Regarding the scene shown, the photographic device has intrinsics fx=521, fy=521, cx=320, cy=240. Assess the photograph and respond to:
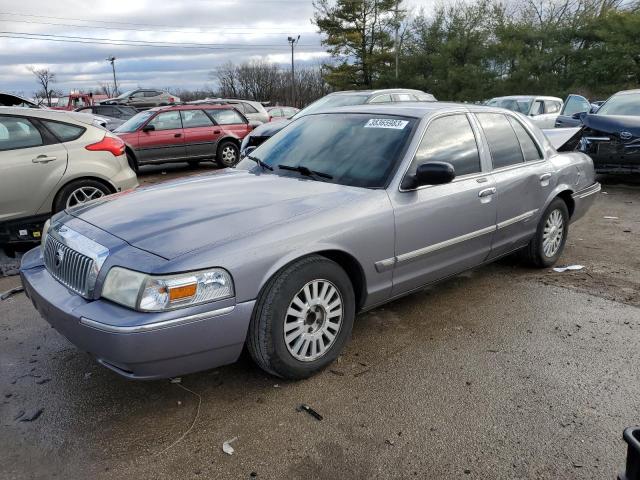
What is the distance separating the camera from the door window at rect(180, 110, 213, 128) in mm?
12450

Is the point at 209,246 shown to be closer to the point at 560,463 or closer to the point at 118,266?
the point at 118,266

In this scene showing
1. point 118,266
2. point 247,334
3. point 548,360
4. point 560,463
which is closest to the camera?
point 560,463

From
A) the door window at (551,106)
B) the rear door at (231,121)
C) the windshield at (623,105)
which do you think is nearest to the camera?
the windshield at (623,105)

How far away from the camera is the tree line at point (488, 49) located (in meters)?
28.9

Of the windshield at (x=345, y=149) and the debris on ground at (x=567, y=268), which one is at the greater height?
the windshield at (x=345, y=149)

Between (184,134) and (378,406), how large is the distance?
10.6 meters

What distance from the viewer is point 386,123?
150 inches

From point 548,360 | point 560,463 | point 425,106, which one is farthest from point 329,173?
point 560,463

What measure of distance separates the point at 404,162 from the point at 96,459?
2.48 metres

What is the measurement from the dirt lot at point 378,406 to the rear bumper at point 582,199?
136 centimetres

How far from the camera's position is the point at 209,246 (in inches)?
103

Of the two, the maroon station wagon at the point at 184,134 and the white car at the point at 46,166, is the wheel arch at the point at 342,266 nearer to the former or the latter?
the white car at the point at 46,166

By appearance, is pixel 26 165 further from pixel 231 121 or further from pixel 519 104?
pixel 519 104

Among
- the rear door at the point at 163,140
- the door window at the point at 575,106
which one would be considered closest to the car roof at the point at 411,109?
the rear door at the point at 163,140
